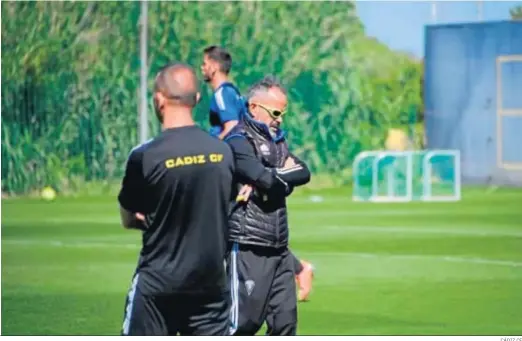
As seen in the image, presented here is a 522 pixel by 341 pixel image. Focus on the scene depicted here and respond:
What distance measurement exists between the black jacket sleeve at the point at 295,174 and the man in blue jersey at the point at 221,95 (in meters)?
1.16

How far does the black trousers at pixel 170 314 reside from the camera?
430cm

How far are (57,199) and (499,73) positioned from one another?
471 cm

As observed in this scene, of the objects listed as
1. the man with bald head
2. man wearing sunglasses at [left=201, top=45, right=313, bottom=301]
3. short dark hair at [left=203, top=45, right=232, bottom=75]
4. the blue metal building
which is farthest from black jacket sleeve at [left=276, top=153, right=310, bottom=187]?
the blue metal building

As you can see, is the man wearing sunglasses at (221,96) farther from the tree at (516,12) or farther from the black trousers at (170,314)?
the tree at (516,12)

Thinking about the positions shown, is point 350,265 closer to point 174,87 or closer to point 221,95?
point 221,95

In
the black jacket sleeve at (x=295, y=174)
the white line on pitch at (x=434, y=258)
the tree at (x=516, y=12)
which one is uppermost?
the tree at (x=516, y=12)

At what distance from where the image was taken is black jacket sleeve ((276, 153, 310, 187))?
16.8 feet

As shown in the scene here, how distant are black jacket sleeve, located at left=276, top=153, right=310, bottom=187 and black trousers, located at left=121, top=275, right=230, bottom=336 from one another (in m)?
0.85

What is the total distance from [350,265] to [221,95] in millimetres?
3462

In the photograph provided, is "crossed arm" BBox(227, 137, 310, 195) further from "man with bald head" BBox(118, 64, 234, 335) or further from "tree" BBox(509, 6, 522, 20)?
"tree" BBox(509, 6, 522, 20)

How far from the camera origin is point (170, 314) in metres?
4.32

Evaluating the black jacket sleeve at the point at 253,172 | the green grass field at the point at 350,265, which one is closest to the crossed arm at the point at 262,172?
the black jacket sleeve at the point at 253,172

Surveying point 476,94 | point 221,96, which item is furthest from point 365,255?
point 476,94
